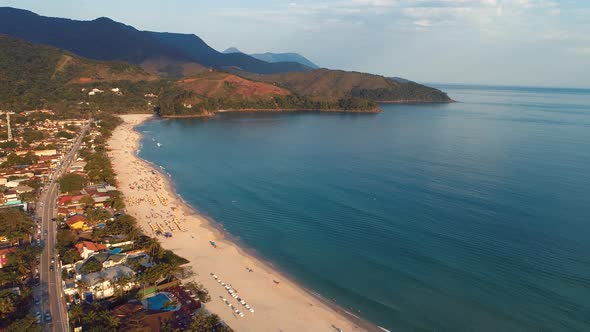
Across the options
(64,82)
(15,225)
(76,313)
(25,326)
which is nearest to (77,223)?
(15,225)

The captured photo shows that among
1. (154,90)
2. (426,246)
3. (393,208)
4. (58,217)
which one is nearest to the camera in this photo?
(426,246)

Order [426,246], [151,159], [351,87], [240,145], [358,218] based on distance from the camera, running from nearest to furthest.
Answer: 1. [426,246]
2. [358,218]
3. [151,159]
4. [240,145]
5. [351,87]

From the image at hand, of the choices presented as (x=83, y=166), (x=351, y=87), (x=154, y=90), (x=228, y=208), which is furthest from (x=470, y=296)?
(x=351, y=87)

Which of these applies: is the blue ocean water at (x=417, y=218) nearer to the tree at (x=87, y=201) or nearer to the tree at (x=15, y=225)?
the tree at (x=87, y=201)

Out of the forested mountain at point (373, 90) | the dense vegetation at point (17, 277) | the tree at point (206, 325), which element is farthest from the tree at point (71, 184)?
the forested mountain at point (373, 90)

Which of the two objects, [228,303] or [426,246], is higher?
[426,246]

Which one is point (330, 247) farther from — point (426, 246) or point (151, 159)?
point (151, 159)

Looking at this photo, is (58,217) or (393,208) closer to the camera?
(58,217)
